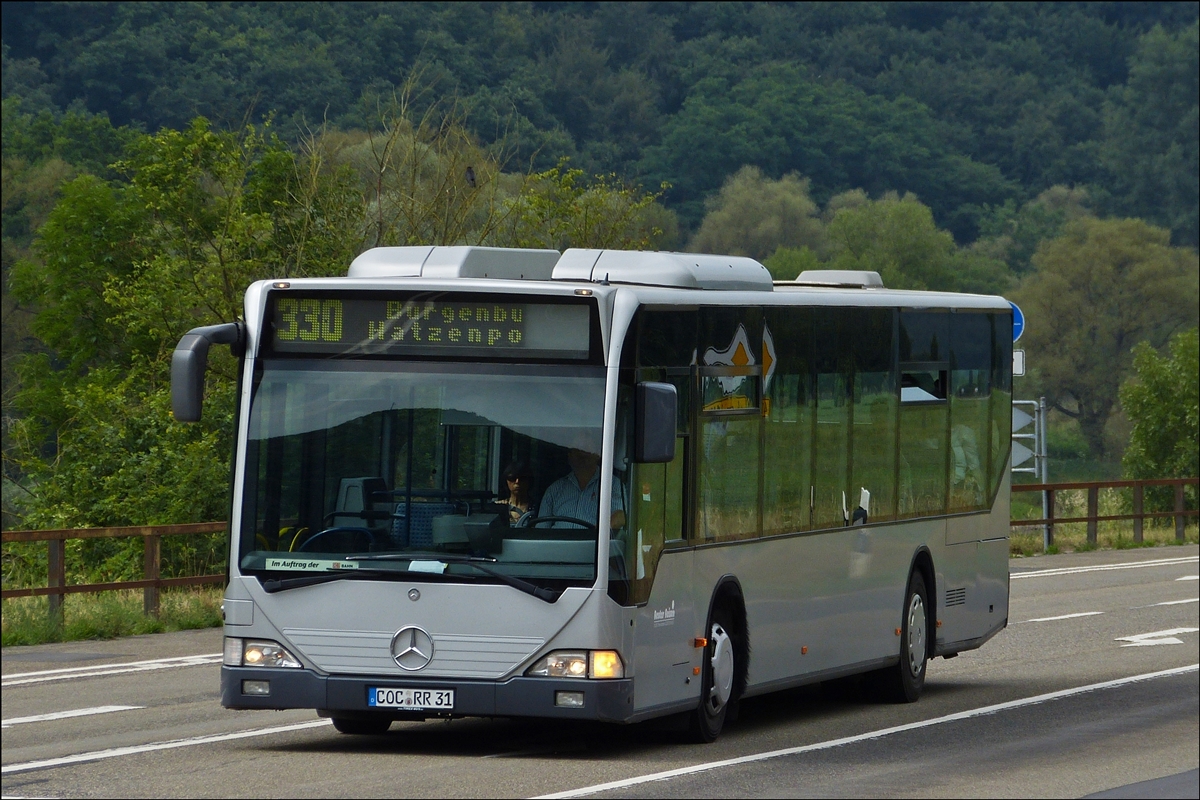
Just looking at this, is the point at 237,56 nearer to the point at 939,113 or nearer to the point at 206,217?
the point at 939,113

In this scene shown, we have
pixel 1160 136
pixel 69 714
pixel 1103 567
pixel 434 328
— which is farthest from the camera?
pixel 1160 136

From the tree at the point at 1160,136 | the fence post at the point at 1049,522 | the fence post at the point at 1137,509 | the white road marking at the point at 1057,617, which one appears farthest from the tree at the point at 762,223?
the white road marking at the point at 1057,617

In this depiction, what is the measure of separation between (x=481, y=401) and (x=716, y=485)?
6.18 ft

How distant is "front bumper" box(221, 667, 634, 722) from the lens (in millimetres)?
11078

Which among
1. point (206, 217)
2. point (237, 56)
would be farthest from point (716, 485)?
point (237, 56)

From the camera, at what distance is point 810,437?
13.9 meters

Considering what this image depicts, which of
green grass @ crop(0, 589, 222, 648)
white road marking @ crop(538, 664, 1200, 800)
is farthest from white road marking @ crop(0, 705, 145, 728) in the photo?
green grass @ crop(0, 589, 222, 648)

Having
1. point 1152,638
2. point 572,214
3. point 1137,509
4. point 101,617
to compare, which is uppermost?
point 572,214

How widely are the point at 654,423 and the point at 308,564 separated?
6.54 feet

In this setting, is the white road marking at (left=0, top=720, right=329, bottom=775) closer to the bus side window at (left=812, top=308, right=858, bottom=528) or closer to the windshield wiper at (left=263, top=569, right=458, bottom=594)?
the windshield wiper at (left=263, top=569, right=458, bottom=594)

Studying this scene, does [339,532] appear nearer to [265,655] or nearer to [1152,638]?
[265,655]

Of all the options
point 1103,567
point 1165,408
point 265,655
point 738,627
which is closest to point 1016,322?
point 738,627

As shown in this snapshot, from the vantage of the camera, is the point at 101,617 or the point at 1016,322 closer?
the point at 1016,322

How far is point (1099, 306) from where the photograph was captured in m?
107
